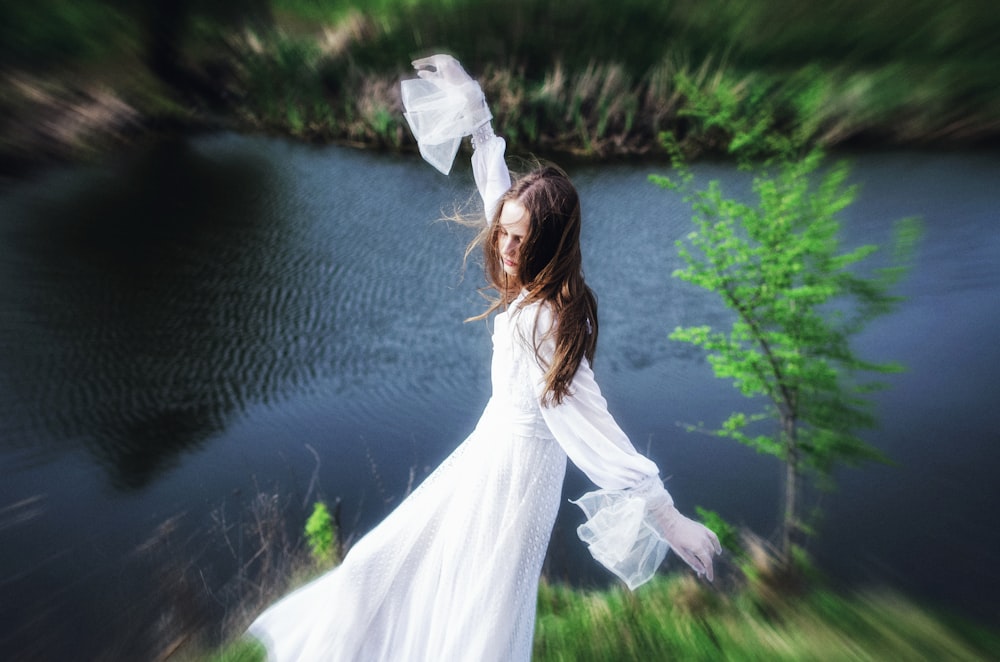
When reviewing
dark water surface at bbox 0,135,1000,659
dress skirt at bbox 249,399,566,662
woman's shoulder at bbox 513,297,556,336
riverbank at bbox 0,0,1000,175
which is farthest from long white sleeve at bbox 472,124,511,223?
riverbank at bbox 0,0,1000,175

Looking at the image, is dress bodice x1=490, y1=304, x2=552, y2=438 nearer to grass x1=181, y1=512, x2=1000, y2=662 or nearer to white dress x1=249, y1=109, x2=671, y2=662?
white dress x1=249, y1=109, x2=671, y2=662

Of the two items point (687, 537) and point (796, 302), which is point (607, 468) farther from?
point (796, 302)

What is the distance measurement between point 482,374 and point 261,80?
781 centimetres

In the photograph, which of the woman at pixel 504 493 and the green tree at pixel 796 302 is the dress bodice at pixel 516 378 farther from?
the green tree at pixel 796 302

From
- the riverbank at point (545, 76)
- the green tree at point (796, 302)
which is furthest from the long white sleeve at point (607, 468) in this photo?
the riverbank at point (545, 76)

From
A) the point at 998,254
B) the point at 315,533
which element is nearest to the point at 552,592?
the point at 315,533

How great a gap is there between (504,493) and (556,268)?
1.63 feet

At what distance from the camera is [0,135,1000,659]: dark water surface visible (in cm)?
466

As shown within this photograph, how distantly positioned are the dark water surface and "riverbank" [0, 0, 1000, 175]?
954 millimetres

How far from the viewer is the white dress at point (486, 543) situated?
1.37m

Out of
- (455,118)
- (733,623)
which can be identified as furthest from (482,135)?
(733,623)

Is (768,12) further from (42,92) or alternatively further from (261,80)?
(42,92)

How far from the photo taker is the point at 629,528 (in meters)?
1.35

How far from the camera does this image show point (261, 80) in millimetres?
11273
